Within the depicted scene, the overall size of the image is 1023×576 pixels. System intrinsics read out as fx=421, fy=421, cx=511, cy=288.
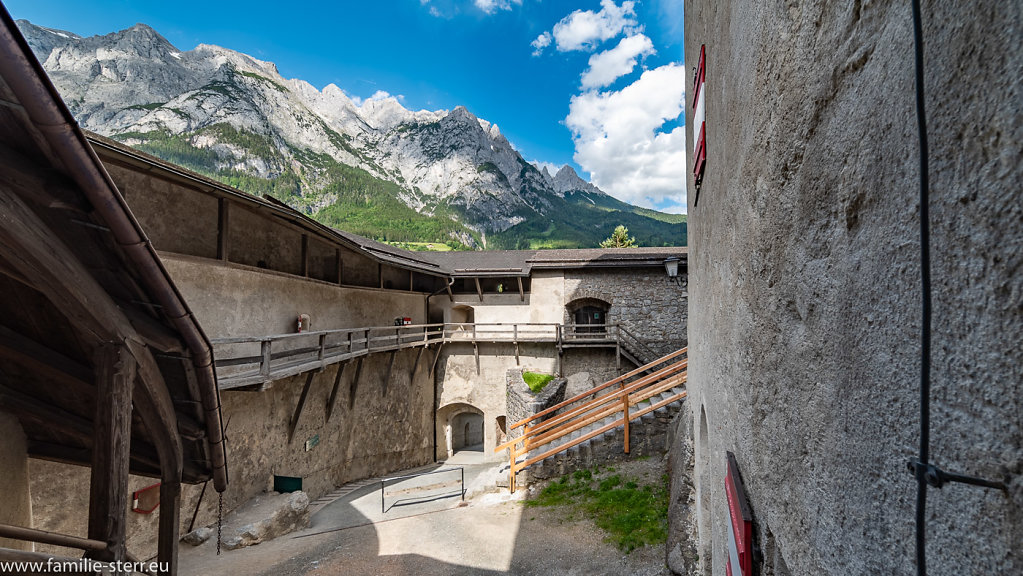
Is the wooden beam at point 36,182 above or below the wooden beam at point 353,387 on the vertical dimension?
above

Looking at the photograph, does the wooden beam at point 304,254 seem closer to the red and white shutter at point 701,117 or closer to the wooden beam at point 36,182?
the wooden beam at point 36,182

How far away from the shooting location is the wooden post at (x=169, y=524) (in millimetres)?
3551

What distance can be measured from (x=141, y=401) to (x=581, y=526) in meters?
6.16

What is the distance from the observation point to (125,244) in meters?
2.21

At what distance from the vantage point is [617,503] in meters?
7.23

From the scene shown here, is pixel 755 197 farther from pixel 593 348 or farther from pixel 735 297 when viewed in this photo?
pixel 593 348

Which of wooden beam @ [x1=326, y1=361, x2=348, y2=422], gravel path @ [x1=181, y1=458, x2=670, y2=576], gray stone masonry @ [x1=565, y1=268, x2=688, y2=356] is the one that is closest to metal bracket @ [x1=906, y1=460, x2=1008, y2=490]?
gravel path @ [x1=181, y1=458, x2=670, y2=576]

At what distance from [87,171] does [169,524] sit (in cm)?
322

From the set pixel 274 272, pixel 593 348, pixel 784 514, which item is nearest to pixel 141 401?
pixel 784 514

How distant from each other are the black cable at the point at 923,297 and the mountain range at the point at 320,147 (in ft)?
165

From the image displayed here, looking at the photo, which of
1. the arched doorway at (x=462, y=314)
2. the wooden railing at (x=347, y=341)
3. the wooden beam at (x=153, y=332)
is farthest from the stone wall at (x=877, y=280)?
the arched doorway at (x=462, y=314)

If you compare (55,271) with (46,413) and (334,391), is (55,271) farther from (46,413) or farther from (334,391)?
(334,391)

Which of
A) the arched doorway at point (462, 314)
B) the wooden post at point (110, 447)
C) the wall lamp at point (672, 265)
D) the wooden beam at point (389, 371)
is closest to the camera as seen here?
the wooden post at point (110, 447)

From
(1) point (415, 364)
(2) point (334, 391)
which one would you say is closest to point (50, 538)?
(2) point (334, 391)
